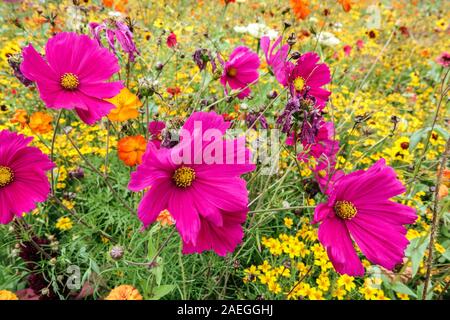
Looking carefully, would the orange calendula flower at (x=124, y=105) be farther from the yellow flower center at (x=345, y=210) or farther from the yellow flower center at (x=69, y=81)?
the yellow flower center at (x=345, y=210)

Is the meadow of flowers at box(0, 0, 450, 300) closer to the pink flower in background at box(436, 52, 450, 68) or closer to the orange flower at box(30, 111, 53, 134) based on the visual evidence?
the orange flower at box(30, 111, 53, 134)

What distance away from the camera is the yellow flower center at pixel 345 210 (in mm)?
594

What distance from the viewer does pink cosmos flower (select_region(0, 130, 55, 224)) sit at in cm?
63

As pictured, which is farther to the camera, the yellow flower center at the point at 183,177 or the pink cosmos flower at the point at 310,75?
the pink cosmos flower at the point at 310,75

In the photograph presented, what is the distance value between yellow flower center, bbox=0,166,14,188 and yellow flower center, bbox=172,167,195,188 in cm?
35

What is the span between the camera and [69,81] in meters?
0.64

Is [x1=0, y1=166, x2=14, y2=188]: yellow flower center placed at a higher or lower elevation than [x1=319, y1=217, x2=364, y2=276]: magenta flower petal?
higher

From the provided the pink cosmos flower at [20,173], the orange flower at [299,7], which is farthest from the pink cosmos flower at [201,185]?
the orange flower at [299,7]

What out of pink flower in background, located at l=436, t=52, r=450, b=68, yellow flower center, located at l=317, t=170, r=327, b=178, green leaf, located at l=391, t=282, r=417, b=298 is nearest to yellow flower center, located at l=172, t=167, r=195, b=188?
yellow flower center, located at l=317, t=170, r=327, b=178

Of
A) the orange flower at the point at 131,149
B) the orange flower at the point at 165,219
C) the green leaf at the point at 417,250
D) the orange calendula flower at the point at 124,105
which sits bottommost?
the green leaf at the point at 417,250

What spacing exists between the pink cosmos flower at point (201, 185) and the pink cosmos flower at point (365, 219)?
0.45 feet

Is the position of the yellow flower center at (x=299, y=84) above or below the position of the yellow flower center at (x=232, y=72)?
below

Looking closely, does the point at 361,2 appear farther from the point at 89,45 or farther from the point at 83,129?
the point at 89,45
